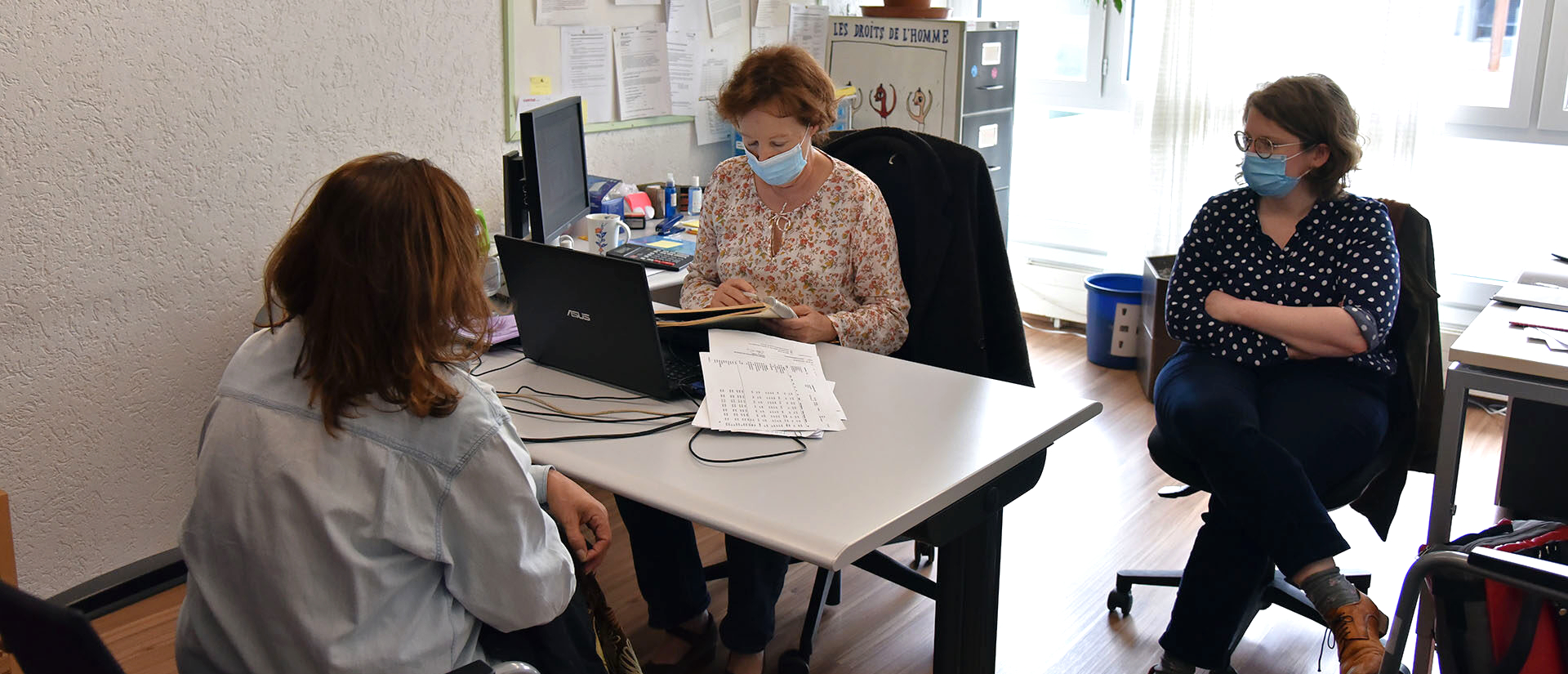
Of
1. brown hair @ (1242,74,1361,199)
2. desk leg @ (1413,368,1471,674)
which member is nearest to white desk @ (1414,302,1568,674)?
desk leg @ (1413,368,1471,674)

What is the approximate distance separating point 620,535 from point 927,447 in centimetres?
143

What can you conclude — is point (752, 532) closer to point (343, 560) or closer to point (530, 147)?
point (343, 560)

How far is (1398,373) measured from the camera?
89.4 inches

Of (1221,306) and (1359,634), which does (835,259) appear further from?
(1359,634)

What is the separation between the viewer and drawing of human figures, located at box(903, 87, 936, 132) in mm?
4137

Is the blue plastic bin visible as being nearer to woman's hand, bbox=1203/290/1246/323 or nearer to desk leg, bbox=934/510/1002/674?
woman's hand, bbox=1203/290/1246/323

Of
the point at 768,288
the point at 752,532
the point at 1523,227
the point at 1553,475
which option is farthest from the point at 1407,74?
the point at 752,532

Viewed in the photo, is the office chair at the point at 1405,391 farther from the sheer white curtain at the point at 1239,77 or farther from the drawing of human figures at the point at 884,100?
the drawing of human figures at the point at 884,100

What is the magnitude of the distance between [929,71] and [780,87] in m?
1.97

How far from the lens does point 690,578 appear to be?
2.32m

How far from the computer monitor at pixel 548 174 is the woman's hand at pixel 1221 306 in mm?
1350

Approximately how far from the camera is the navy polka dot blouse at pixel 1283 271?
221cm

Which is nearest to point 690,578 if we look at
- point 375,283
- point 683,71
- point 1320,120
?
point 375,283

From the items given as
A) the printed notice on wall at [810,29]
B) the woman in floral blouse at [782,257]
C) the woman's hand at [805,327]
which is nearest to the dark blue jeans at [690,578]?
the woman in floral blouse at [782,257]
